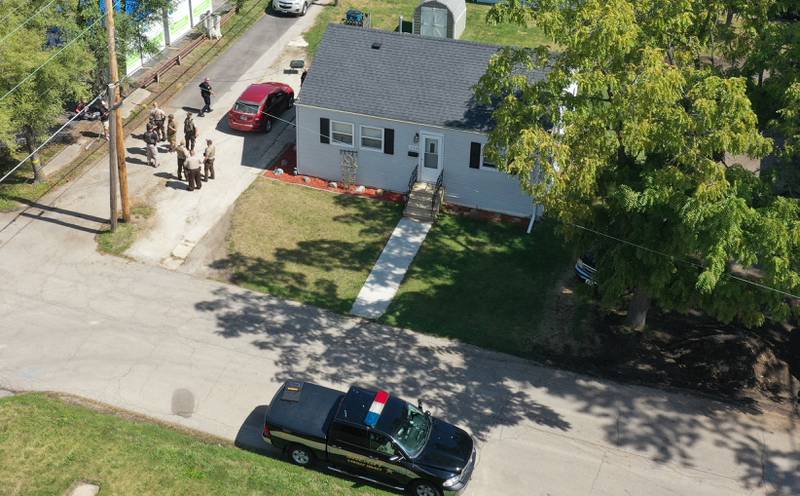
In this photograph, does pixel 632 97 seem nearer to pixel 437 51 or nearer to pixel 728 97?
pixel 728 97

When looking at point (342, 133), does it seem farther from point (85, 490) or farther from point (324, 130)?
point (85, 490)

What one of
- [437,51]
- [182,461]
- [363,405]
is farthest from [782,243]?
[437,51]

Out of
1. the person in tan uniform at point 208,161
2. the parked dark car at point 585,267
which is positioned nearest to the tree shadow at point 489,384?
the parked dark car at point 585,267

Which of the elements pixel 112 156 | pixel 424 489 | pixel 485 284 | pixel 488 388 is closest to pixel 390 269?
pixel 485 284

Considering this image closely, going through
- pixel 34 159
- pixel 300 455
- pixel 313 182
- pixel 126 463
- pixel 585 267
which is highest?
pixel 34 159

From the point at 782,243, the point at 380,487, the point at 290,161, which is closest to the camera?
the point at 782,243
